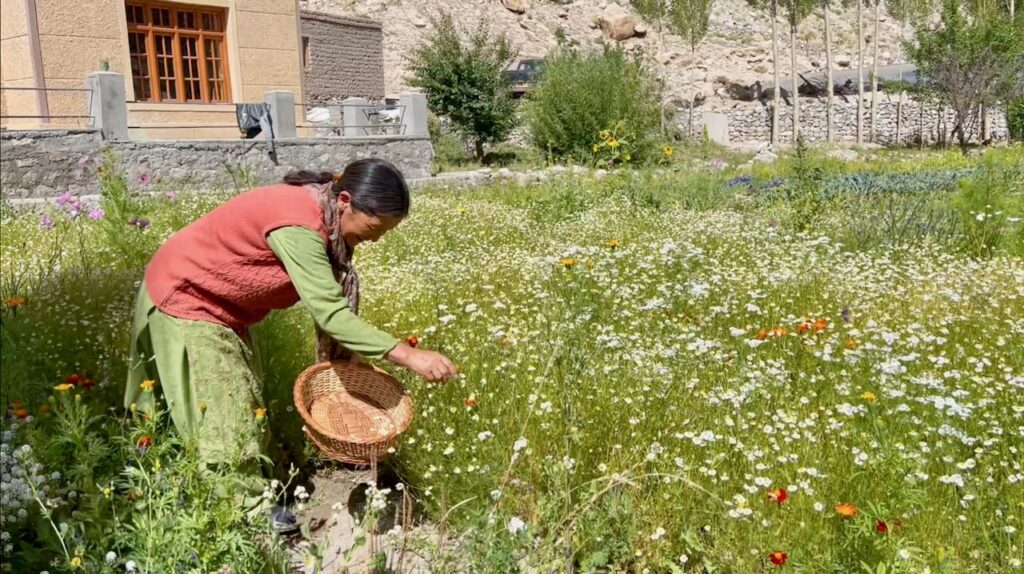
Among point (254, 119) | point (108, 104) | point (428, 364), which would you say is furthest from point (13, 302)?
point (254, 119)

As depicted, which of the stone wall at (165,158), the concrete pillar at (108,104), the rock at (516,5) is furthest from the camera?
the rock at (516,5)

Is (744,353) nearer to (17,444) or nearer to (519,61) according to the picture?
(17,444)

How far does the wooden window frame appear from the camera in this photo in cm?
1478

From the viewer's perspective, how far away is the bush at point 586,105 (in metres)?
20.8

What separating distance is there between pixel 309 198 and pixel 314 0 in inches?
1840

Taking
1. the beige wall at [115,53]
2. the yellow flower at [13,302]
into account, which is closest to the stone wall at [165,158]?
the beige wall at [115,53]

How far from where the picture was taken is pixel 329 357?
3510mm

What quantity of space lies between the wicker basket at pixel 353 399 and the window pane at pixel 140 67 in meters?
13.1

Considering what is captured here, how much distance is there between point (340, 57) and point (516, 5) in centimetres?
2498

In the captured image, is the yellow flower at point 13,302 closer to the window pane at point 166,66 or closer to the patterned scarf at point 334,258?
the patterned scarf at point 334,258

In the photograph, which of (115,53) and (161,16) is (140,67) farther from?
(161,16)

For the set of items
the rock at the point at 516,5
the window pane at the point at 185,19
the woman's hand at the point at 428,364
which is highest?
the rock at the point at 516,5

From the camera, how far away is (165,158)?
13383mm

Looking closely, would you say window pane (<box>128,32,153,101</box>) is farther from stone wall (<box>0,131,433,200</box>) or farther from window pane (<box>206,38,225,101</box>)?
stone wall (<box>0,131,433,200</box>)
